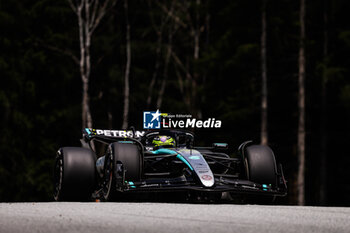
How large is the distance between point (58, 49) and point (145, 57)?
886 centimetres

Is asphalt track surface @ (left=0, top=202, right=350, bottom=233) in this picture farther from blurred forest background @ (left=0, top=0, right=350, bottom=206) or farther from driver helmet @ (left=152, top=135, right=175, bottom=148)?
blurred forest background @ (left=0, top=0, right=350, bottom=206)

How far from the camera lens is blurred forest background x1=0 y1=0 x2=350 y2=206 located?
34.9 meters

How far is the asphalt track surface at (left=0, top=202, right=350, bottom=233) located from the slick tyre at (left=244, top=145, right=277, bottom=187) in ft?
10.7

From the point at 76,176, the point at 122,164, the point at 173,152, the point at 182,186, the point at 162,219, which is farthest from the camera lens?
the point at 76,176

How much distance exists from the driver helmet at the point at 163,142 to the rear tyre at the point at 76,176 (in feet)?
4.94

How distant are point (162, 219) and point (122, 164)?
14.4 ft

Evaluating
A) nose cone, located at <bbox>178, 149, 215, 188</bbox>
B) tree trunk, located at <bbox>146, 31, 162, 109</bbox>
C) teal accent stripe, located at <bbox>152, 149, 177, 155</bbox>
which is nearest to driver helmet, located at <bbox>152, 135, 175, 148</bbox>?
teal accent stripe, located at <bbox>152, 149, 177, 155</bbox>

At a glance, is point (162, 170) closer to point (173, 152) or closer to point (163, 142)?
point (163, 142)

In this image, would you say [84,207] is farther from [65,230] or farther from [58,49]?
[58,49]

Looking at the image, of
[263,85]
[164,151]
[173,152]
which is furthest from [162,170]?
[263,85]

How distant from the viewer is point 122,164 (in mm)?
12852

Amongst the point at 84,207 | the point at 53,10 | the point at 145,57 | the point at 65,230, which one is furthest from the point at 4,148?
the point at 65,230

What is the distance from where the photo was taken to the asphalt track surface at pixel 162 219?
307 inches

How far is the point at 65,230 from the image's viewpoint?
24.8 feet
